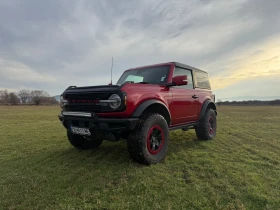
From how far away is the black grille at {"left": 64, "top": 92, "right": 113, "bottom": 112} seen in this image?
344cm

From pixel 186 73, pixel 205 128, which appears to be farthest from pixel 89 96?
pixel 205 128

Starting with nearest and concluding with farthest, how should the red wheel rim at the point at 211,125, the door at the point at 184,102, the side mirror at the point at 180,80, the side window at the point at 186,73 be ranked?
the side mirror at the point at 180,80, the door at the point at 184,102, the side window at the point at 186,73, the red wheel rim at the point at 211,125

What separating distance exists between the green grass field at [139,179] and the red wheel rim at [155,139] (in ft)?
1.04

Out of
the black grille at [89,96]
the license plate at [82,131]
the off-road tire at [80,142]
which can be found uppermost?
the black grille at [89,96]

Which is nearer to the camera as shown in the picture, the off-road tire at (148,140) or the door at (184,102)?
the off-road tire at (148,140)

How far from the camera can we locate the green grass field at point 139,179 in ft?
8.47

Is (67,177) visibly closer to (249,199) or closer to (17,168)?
(17,168)

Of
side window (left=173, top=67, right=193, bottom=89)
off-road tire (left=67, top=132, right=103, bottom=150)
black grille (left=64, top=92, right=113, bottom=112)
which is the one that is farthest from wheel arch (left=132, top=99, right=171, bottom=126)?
off-road tire (left=67, top=132, right=103, bottom=150)

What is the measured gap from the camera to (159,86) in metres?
4.11

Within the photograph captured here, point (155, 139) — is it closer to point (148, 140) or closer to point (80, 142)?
point (148, 140)

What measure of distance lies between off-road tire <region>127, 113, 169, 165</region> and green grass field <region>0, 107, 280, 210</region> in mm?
191

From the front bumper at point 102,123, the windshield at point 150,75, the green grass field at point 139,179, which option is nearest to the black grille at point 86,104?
the front bumper at point 102,123

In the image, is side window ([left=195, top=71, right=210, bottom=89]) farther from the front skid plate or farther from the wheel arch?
the front skid plate

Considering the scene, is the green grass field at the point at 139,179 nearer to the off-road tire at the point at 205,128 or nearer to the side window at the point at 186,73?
the off-road tire at the point at 205,128
